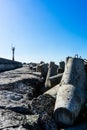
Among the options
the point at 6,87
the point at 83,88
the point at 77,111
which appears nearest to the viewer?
the point at 77,111

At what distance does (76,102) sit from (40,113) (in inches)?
32.7

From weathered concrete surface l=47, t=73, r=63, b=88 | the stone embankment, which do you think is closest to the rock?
the stone embankment

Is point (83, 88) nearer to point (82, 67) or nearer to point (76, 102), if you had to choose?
point (82, 67)

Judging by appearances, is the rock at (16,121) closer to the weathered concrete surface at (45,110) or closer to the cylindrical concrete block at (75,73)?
the weathered concrete surface at (45,110)

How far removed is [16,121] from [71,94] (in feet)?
5.38

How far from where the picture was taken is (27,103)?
4.68m

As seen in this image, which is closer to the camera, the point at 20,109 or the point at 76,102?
the point at 20,109

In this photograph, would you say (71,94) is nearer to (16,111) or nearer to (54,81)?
(16,111)

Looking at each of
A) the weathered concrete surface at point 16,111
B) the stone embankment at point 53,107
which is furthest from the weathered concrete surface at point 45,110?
the weathered concrete surface at point 16,111

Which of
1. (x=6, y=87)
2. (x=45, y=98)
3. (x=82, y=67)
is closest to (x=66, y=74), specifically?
(x=82, y=67)

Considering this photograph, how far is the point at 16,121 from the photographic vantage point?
355cm

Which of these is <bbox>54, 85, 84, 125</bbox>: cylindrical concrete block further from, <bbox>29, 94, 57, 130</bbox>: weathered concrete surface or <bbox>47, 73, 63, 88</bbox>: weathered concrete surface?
<bbox>47, 73, 63, 88</bbox>: weathered concrete surface

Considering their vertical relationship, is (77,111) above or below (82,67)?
below

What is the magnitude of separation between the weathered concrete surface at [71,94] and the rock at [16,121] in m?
0.69
